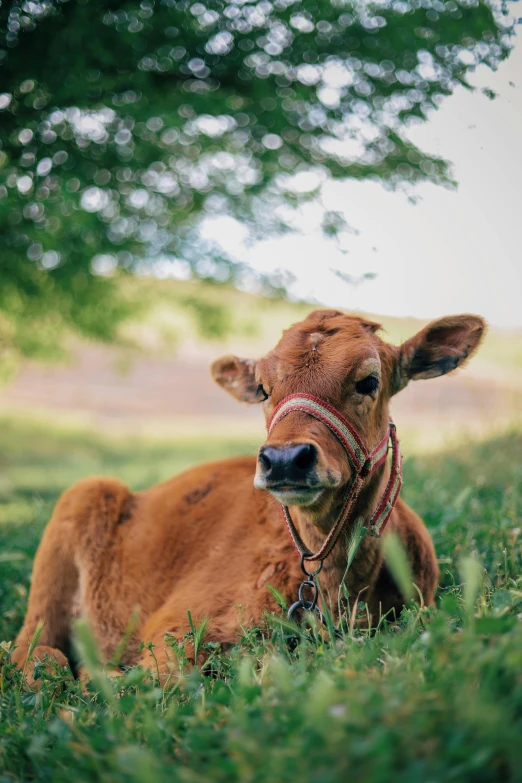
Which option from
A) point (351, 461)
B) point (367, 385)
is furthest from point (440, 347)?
point (351, 461)

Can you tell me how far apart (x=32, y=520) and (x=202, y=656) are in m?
4.17

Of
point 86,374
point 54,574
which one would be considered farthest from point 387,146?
point 86,374

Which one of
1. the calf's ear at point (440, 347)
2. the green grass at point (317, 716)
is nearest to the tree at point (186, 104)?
the calf's ear at point (440, 347)

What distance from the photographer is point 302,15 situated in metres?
7.09

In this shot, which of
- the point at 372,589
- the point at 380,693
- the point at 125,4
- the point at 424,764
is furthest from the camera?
the point at 125,4

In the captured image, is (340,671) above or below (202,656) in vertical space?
above

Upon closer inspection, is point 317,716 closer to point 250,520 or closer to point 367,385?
point 367,385

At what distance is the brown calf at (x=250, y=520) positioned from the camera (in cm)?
334

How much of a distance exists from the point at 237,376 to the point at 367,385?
3.87 feet

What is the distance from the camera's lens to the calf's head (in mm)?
2969

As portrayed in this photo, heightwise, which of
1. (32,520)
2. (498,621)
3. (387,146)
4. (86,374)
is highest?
(387,146)

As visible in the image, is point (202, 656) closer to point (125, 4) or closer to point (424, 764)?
point (424, 764)

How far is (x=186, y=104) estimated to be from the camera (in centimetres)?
784

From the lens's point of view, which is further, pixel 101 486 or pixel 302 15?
pixel 302 15
